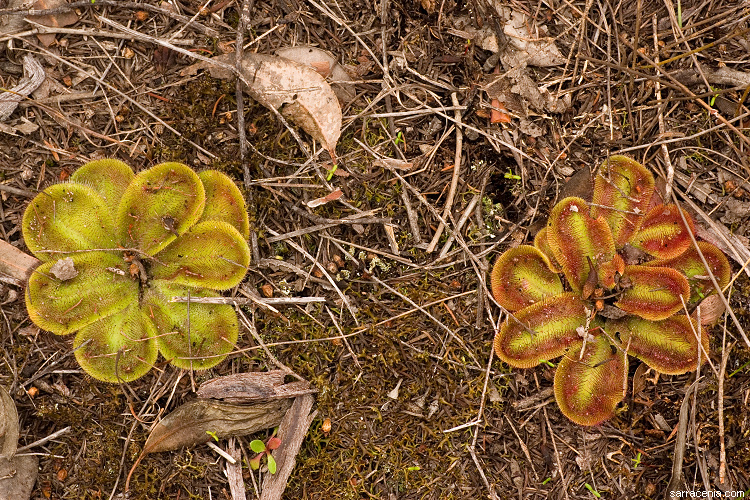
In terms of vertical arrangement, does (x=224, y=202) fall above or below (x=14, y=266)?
above

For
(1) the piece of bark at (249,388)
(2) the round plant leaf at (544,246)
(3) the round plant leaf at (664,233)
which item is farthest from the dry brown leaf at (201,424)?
(3) the round plant leaf at (664,233)

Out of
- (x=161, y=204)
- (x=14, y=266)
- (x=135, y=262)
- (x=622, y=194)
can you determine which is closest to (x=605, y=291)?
(x=622, y=194)

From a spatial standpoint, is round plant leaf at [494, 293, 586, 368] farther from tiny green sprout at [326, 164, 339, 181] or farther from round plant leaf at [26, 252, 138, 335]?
round plant leaf at [26, 252, 138, 335]

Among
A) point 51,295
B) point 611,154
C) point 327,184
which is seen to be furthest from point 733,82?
point 51,295

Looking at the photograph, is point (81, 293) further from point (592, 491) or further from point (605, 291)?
point (592, 491)

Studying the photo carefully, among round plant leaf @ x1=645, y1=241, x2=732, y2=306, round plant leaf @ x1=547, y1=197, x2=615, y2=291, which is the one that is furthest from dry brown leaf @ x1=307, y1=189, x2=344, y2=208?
round plant leaf @ x1=645, y1=241, x2=732, y2=306

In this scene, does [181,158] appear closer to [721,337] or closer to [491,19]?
[491,19]
